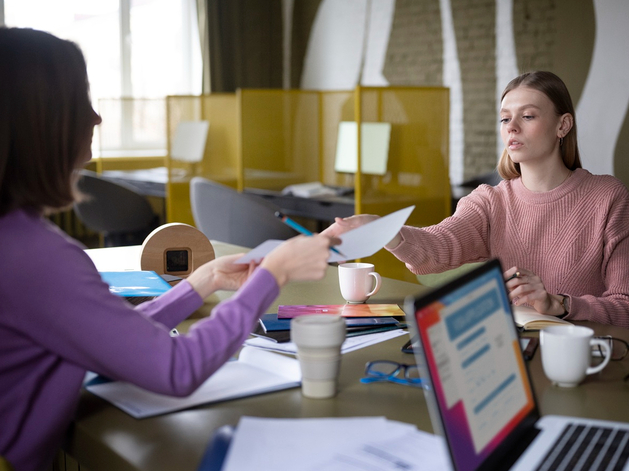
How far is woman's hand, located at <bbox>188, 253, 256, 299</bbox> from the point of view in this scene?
1243 mm

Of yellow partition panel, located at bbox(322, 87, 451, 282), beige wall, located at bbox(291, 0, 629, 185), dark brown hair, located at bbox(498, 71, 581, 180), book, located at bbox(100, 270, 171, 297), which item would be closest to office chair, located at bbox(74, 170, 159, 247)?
yellow partition panel, located at bbox(322, 87, 451, 282)

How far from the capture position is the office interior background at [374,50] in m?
4.35

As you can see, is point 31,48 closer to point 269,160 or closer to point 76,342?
point 76,342

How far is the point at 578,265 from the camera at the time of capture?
→ 1.80 meters

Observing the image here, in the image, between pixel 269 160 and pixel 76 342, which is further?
pixel 269 160

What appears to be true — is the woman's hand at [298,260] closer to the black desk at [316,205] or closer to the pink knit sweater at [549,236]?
the pink knit sweater at [549,236]

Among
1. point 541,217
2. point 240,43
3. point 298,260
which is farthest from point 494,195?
point 240,43

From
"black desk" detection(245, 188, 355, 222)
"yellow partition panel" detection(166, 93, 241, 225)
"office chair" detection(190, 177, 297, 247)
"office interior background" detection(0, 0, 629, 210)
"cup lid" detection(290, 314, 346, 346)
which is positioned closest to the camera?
"cup lid" detection(290, 314, 346, 346)

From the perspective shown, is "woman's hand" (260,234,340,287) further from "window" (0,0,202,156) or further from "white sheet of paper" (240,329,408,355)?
"window" (0,0,202,156)

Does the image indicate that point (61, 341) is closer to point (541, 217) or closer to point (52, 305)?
point (52, 305)

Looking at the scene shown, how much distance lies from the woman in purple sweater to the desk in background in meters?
0.05

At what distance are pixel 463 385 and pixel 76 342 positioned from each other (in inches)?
19.3

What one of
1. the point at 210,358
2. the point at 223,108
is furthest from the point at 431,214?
the point at 210,358

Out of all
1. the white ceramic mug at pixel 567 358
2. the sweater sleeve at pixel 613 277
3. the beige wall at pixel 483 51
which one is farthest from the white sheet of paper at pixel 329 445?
the beige wall at pixel 483 51
